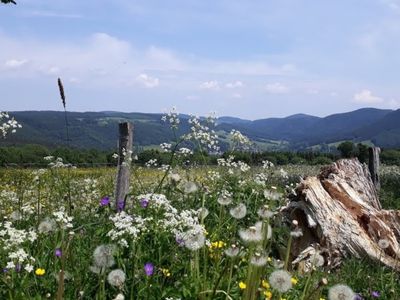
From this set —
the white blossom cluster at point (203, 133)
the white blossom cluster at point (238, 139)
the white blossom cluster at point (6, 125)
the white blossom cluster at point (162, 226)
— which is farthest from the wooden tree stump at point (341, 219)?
the white blossom cluster at point (6, 125)

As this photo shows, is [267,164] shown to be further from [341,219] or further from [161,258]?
[161,258]

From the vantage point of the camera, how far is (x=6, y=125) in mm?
6535

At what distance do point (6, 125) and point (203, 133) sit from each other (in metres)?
2.43

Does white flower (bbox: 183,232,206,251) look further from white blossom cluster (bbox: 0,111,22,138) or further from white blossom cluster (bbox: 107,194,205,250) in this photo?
white blossom cluster (bbox: 0,111,22,138)

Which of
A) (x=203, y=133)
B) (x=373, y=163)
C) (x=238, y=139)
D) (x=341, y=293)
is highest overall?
(x=203, y=133)

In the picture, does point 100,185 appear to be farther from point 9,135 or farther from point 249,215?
point 9,135

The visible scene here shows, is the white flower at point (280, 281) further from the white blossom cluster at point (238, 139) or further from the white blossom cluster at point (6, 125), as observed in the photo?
the white blossom cluster at point (238, 139)

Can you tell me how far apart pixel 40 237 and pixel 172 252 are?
1.18 metres

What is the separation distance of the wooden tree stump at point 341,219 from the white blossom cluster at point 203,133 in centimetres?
189

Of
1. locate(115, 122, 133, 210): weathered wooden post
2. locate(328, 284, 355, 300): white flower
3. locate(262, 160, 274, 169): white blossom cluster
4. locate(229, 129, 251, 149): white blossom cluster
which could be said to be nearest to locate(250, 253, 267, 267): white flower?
locate(328, 284, 355, 300): white flower

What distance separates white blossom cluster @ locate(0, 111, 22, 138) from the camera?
21.2 ft

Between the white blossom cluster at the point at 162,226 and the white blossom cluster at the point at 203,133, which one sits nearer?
the white blossom cluster at the point at 162,226

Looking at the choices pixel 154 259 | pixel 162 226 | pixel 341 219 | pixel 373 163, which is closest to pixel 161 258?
pixel 154 259

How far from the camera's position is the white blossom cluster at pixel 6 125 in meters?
6.46
